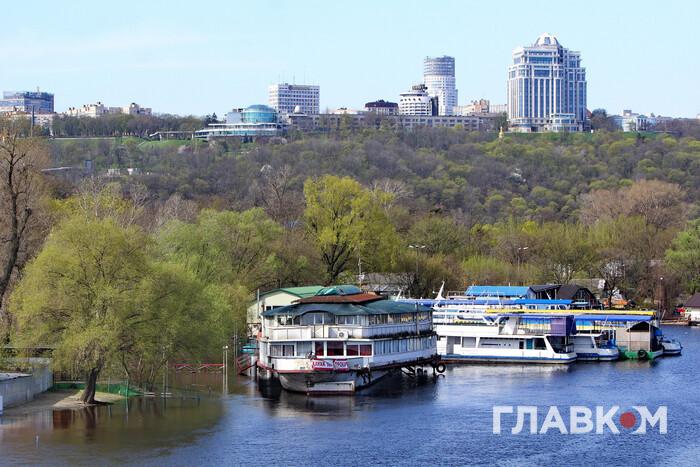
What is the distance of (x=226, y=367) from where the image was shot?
6125cm

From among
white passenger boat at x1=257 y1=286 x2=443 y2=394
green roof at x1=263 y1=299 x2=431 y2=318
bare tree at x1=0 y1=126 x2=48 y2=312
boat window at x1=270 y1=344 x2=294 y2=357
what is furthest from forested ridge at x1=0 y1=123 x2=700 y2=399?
green roof at x1=263 y1=299 x2=431 y2=318

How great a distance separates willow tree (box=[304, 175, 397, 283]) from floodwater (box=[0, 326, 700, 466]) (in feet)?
92.7

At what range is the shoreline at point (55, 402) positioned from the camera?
47031 millimetres

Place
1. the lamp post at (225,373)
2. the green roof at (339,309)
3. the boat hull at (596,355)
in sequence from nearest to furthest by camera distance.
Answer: the green roof at (339,309), the lamp post at (225,373), the boat hull at (596,355)

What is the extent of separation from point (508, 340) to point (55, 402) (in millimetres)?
27949

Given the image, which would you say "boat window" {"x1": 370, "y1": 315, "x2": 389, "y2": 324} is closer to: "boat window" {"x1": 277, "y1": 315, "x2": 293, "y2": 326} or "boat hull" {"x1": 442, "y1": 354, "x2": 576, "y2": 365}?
"boat window" {"x1": 277, "y1": 315, "x2": 293, "y2": 326}

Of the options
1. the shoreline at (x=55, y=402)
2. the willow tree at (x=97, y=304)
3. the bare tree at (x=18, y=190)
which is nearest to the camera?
the shoreline at (x=55, y=402)

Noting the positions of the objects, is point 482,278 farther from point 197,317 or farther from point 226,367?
point 197,317

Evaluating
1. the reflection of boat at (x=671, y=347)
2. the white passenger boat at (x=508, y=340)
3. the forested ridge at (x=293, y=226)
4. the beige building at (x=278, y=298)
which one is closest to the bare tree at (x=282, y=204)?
the forested ridge at (x=293, y=226)

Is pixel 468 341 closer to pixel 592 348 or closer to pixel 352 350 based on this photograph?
pixel 592 348

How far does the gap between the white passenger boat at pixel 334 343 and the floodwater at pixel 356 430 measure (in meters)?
0.99

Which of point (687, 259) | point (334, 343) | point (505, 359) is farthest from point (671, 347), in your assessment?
point (687, 259)

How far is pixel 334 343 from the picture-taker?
56.0m

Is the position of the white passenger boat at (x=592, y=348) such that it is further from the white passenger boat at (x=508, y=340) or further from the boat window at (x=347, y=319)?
the boat window at (x=347, y=319)
